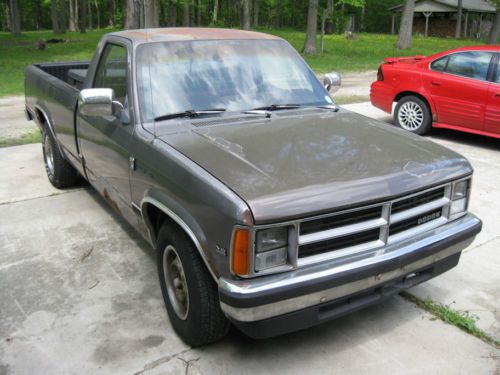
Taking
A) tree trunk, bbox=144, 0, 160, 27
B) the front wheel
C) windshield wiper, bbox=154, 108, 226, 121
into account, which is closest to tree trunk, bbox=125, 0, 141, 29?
tree trunk, bbox=144, 0, 160, 27

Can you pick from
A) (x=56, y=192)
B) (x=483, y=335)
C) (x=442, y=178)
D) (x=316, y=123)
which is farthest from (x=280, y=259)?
(x=56, y=192)

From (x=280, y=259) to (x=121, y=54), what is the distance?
2.36 m

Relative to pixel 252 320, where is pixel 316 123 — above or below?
above

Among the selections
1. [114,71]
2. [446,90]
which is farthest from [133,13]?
[114,71]

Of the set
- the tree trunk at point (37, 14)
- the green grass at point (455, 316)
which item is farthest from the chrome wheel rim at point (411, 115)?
the tree trunk at point (37, 14)

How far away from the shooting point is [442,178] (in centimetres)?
310

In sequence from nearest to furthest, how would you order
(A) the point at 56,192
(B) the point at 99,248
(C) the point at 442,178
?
1. (C) the point at 442,178
2. (B) the point at 99,248
3. (A) the point at 56,192

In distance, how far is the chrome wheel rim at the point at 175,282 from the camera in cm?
317

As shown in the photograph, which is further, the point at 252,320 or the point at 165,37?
the point at 165,37

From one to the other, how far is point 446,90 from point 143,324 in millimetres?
6488

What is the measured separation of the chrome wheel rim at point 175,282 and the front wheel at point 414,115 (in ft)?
20.7

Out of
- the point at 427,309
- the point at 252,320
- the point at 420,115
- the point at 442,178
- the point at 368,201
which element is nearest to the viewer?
the point at 252,320

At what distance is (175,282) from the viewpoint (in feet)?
10.8

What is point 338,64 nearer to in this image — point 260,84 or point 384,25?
point 260,84
